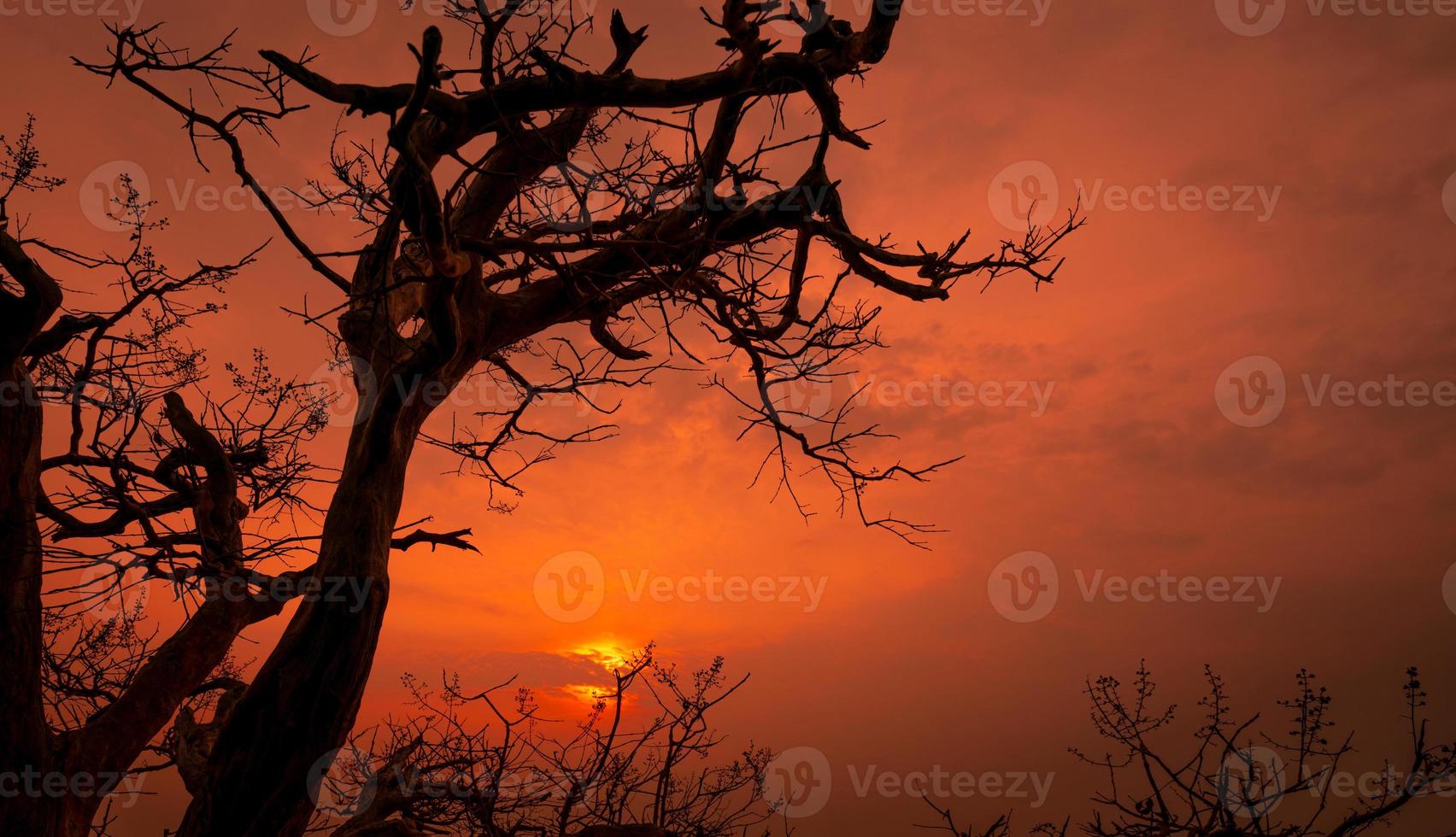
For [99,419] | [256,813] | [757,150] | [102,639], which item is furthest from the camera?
[102,639]

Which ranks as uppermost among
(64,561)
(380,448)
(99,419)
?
(99,419)

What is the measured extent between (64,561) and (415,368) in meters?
2.24

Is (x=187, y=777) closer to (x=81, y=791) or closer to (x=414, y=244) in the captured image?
(x=81, y=791)

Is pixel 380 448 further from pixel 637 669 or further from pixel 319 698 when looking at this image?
pixel 637 669

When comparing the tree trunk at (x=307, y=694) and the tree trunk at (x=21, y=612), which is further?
the tree trunk at (x=21, y=612)

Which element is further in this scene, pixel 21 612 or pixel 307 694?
pixel 21 612

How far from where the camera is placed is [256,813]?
380cm

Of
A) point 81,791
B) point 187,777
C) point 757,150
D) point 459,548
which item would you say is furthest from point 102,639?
point 757,150

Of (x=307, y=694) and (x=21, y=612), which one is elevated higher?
(x=21, y=612)

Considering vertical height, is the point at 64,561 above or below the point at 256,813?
above

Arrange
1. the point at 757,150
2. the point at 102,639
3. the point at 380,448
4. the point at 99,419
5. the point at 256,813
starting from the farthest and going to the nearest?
the point at 102,639
the point at 99,419
the point at 757,150
the point at 380,448
the point at 256,813

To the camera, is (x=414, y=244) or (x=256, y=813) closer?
(x=256, y=813)

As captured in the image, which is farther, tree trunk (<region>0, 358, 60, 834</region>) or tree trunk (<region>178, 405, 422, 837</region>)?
tree trunk (<region>0, 358, 60, 834</region>)

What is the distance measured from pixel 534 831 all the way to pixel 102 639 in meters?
5.88
